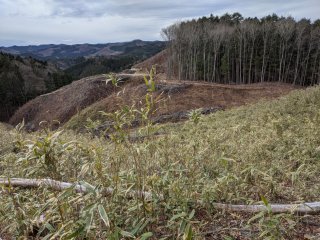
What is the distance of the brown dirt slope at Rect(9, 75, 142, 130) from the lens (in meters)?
31.9

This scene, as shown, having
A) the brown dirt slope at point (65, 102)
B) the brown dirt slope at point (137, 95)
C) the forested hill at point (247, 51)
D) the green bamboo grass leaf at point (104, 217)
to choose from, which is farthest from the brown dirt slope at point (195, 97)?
the green bamboo grass leaf at point (104, 217)

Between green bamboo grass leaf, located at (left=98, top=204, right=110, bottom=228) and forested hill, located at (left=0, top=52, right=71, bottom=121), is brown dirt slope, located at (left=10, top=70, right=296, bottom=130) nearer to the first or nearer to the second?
forested hill, located at (left=0, top=52, right=71, bottom=121)

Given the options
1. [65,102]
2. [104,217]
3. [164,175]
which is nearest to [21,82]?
[65,102]

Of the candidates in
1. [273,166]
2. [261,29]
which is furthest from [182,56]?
[273,166]

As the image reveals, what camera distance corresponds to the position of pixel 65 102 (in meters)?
34.2

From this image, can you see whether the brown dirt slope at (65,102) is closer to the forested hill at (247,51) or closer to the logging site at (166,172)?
the logging site at (166,172)

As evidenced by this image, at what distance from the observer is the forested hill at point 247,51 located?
3469 cm

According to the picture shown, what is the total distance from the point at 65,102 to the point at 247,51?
22.6 metres

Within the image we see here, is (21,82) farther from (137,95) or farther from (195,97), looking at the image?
(195,97)

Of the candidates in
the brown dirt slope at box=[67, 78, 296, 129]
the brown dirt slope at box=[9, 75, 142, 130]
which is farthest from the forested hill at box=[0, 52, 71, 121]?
the brown dirt slope at box=[67, 78, 296, 129]

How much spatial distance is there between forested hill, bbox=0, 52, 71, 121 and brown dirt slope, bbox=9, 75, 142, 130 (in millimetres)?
14561

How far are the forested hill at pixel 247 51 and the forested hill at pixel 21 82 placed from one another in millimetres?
30386

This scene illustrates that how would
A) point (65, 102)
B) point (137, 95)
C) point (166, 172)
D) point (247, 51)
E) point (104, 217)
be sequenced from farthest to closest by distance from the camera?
point (247, 51), point (65, 102), point (137, 95), point (166, 172), point (104, 217)

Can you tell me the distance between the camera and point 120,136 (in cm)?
252
